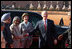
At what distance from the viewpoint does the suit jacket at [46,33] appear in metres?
6.30

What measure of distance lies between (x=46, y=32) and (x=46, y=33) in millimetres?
27

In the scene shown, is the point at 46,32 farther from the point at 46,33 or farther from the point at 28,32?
the point at 28,32

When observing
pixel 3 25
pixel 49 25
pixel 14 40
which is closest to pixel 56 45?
pixel 49 25

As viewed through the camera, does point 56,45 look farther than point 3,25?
Yes

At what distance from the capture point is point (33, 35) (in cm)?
635

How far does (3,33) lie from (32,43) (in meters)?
0.85

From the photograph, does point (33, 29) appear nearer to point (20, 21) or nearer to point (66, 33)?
A: point (20, 21)

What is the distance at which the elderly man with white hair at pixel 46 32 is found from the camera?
630cm

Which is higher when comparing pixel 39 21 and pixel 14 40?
pixel 39 21

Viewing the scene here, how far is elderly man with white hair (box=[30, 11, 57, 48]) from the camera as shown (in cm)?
630

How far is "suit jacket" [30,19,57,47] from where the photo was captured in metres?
6.30

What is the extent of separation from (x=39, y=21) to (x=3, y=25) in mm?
992

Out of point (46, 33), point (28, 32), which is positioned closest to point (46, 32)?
point (46, 33)

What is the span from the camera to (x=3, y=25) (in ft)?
19.9
